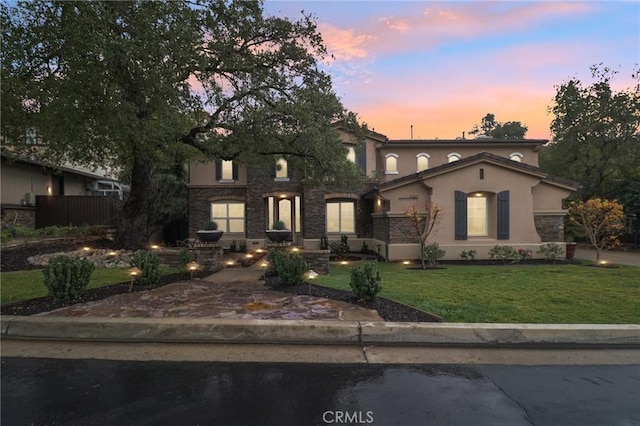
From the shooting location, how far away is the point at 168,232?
840 inches

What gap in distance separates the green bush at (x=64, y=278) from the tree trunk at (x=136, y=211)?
22.0ft

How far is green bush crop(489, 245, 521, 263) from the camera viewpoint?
1450 cm

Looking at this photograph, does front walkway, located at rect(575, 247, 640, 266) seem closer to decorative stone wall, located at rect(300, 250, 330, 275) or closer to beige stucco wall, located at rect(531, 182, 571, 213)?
beige stucco wall, located at rect(531, 182, 571, 213)

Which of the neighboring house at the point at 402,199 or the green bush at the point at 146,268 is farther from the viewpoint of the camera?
the neighboring house at the point at 402,199

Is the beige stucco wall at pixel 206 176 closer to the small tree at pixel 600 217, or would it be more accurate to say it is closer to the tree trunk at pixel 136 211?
the tree trunk at pixel 136 211

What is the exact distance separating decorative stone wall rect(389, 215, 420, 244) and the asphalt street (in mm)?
10745

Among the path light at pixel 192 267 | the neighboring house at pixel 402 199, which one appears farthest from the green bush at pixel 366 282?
the neighboring house at pixel 402 199

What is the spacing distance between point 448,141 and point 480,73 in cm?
649

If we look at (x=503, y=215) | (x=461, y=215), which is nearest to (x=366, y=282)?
(x=461, y=215)

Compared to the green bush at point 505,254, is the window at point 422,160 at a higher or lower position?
higher

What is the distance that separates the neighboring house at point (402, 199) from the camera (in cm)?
1514

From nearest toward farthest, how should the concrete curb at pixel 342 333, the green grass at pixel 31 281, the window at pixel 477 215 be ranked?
the concrete curb at pixel 342 333 < the green grass at pixel 31 281 < the window at pixel 477 215

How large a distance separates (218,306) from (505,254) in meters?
12.1

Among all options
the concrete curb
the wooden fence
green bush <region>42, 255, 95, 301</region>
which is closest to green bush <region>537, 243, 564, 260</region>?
the concrete curb
